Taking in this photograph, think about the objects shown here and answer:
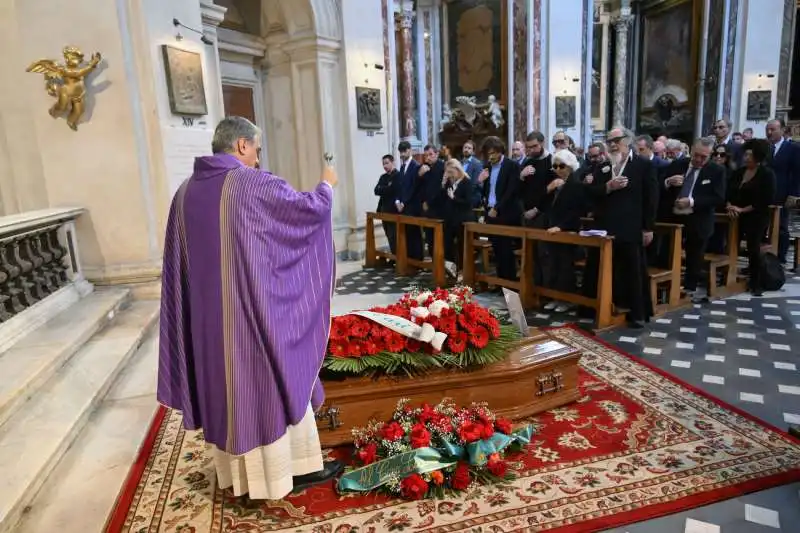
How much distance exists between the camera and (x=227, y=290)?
2.15 metres

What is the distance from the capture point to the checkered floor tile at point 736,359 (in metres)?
2.33

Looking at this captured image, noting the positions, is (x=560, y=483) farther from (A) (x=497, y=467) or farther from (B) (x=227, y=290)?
(B) (x=227, y=290)

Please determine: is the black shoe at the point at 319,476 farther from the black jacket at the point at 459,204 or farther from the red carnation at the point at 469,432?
the black jacket at the point at 459,204

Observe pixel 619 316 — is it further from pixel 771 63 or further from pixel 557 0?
pixel 771 63

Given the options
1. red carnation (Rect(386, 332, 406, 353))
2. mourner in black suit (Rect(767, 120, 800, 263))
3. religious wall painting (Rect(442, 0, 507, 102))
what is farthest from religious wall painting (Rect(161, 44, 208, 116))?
religious wall painting (Rect(442, 0, 507, 102))

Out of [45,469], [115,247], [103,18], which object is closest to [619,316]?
[45,469]

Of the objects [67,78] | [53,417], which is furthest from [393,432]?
[67,78]

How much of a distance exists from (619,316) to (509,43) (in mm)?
10829

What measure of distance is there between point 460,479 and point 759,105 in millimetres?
14706

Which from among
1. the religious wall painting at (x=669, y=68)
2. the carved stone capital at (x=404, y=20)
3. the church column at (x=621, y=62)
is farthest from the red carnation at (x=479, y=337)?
the church column at (x=621, y=62)

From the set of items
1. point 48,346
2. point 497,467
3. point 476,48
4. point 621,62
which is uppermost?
point 476,48

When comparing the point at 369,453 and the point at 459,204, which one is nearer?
the point at 369,453

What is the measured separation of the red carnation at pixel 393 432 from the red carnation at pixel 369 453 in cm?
8

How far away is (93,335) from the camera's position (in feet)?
14.1
